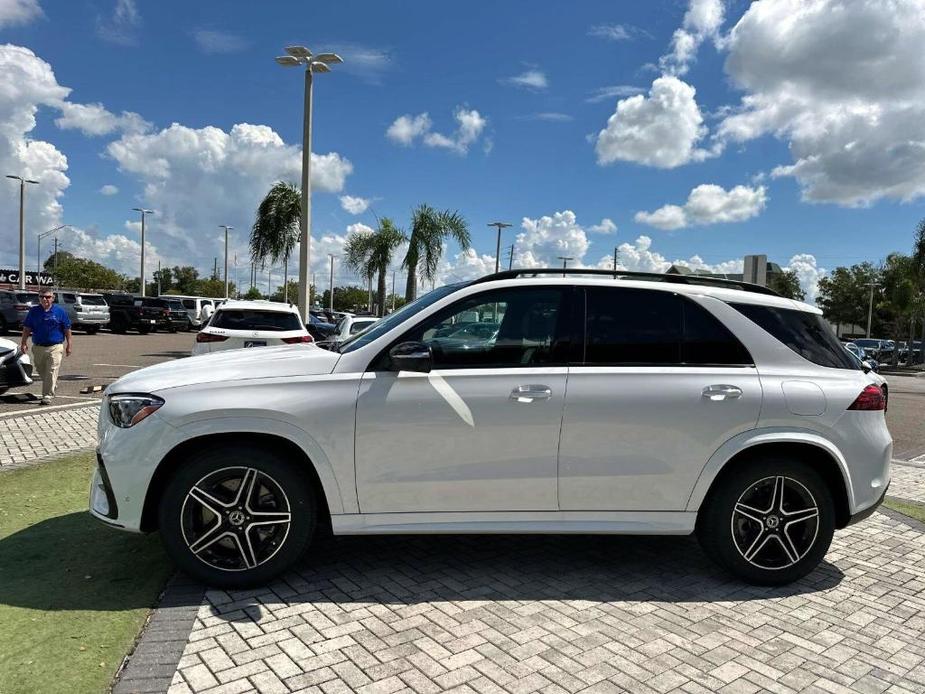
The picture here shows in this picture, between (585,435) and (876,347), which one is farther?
(876,347)

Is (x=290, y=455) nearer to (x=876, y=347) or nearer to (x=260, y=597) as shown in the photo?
(x=260, y=597)

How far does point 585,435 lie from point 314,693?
6.04 ft

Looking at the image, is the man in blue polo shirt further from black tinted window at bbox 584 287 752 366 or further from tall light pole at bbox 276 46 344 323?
black tinted window at bbox 584 287 752 366

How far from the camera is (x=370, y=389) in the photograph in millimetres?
3584

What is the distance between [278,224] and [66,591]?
2086cm

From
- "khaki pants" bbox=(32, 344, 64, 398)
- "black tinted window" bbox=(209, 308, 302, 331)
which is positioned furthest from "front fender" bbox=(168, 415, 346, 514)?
"khaki pants" bbox=(32, 344, 64, 398)

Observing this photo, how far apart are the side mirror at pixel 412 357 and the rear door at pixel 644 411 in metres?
0.81

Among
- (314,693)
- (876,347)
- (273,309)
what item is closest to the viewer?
(314,693)

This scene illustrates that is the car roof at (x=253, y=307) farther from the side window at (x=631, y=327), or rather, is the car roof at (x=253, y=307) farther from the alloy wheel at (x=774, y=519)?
the alloy wheel at (x=774, y=519)

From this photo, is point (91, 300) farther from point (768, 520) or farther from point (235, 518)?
point (768, 520)

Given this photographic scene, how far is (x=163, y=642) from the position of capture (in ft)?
10.2

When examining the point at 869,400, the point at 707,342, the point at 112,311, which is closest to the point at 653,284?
the point at 707,342

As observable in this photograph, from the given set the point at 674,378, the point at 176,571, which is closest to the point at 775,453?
the point at 674,378

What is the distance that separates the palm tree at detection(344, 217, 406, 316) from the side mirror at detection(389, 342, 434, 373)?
70.9 feet
